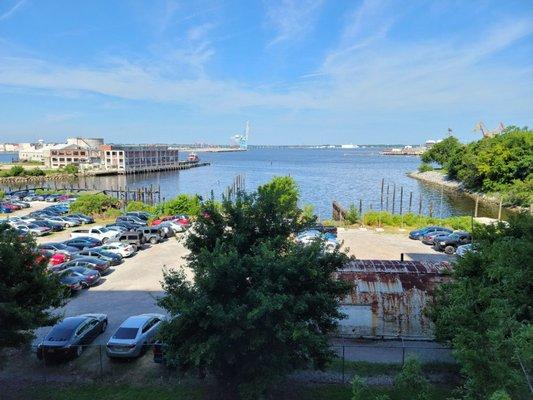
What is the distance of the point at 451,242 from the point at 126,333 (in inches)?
1024

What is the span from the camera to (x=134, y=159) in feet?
484

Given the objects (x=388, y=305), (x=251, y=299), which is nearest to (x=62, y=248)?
(x=388, y=305)

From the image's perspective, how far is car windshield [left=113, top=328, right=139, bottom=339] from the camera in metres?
16.4

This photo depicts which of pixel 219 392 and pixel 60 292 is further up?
pixel 60 292

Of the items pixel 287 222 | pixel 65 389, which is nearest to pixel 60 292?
pixel 65 389

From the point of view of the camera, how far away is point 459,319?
9391mm

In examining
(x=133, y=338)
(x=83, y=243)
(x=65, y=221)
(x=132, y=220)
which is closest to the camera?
(x=133, y=338)

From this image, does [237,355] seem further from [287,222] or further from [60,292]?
[60,292]

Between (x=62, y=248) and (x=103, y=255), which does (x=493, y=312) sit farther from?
(x=62, y=248)

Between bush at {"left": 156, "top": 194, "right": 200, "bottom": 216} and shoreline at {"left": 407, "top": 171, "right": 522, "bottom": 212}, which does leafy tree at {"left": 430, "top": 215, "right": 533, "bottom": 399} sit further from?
shoreline at {"left": 407, "top": 171, "right": 522, "bottom": 212}

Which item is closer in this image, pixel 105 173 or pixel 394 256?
pixel 394 256

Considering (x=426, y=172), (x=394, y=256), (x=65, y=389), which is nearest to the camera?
(x=65, y=389)

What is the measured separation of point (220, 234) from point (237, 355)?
3.47m

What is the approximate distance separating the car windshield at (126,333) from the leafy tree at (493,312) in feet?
35.7
